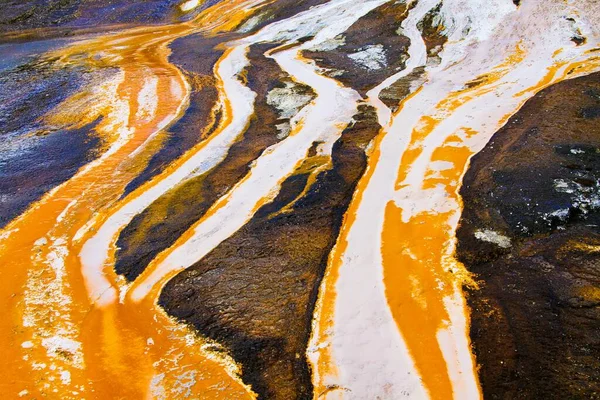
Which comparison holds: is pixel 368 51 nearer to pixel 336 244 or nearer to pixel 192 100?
pixel 192 100

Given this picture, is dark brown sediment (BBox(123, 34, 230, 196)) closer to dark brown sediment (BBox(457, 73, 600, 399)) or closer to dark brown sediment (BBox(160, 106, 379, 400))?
dark brown sediment (BBox(160, 106, 379, 400))

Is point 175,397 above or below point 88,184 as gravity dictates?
below

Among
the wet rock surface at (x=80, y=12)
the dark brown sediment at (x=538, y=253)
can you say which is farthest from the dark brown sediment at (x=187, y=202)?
the wet rock surface at (x=80, y=12)

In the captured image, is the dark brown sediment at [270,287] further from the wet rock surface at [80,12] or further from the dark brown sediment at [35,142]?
the wet rock surface at [80,12]

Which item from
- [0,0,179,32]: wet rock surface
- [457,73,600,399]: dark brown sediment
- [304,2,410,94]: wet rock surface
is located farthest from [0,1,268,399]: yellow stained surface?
[0,0,179,32]: wet rock surface

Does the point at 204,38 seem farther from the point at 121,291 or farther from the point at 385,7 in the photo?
the point at 121,291

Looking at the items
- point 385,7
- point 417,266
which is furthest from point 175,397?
point 385,7
